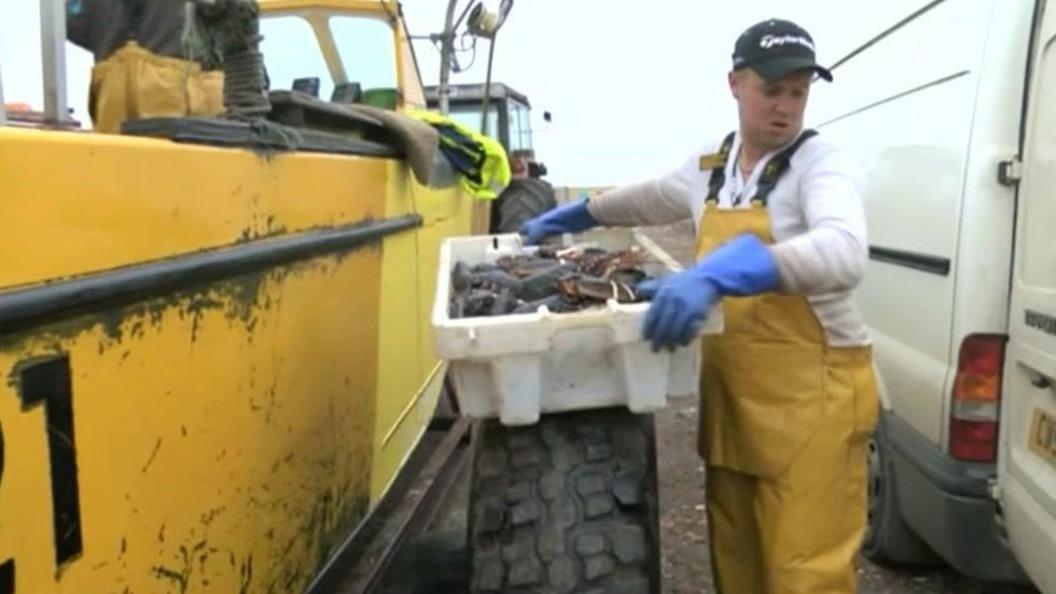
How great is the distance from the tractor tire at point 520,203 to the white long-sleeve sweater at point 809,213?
7092 millimetres

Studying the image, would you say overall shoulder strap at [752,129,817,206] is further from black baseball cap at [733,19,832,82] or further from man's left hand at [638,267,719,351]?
man's left hand at [638,267,719,351]

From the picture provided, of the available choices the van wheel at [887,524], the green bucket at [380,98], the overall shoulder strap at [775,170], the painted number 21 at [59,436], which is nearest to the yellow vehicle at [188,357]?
the painted number 21 at [59,436]

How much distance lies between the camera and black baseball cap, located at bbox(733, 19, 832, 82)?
247 centimetres

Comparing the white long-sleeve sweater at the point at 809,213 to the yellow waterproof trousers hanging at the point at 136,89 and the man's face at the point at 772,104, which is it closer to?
the man's face at the point at 772,104

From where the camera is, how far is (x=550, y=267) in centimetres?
284

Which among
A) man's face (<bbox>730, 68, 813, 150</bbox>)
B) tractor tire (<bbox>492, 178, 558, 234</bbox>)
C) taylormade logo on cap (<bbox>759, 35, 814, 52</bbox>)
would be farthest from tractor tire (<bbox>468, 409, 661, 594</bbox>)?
tractor tire (<bbox>492, 178, 558, 234</bbox>)

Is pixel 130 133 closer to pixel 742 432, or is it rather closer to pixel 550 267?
pixel 550 267

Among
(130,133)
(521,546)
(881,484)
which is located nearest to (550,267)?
(521,546)

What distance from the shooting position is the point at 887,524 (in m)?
3.93

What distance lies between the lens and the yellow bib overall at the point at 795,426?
2516mm

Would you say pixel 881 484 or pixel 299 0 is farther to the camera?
pixel 299 0

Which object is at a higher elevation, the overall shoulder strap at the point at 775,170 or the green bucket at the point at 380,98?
the green bucket at the point at 380,98

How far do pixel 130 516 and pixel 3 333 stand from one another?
51 centimetres

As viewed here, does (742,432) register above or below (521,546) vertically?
above
